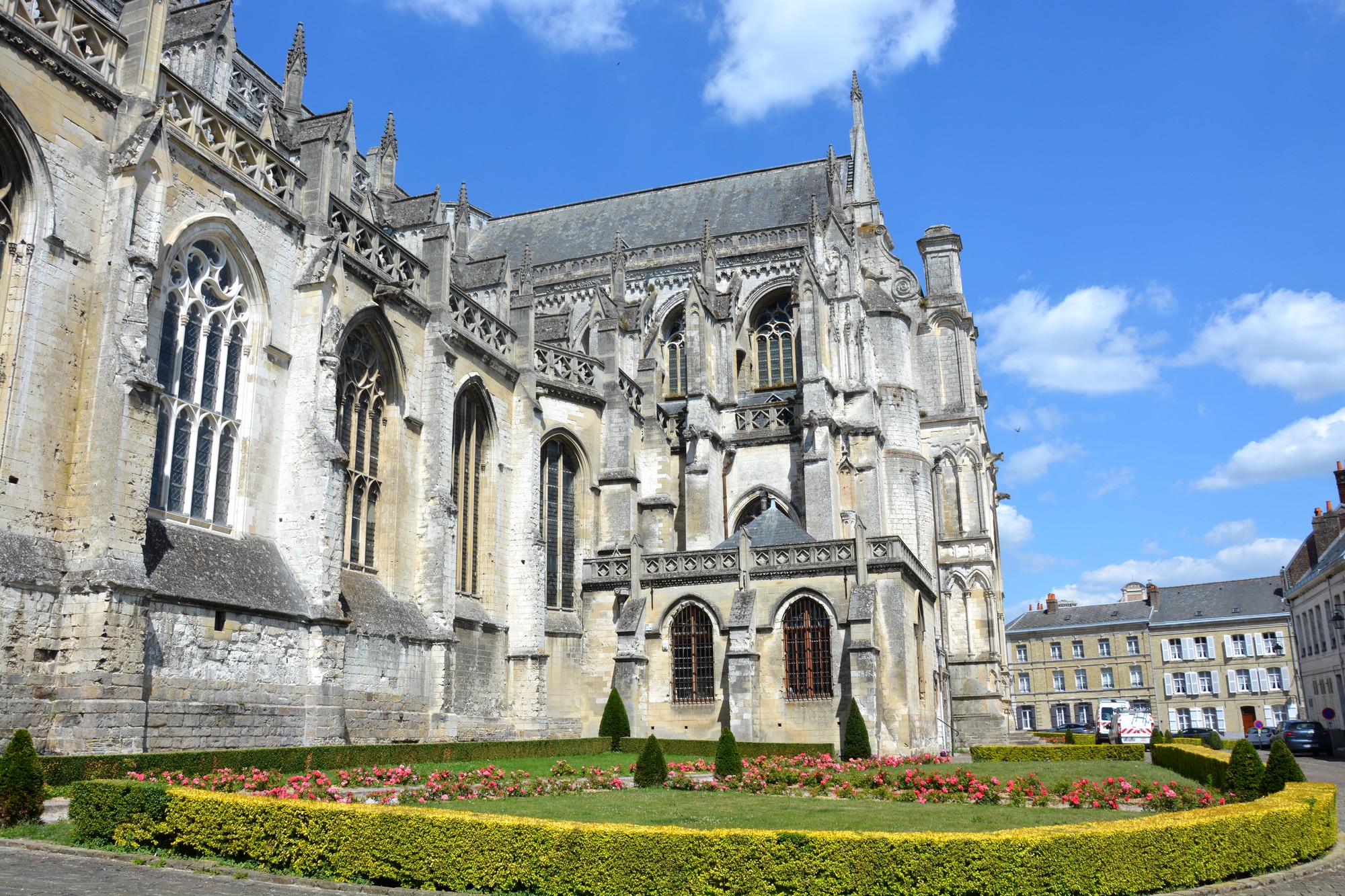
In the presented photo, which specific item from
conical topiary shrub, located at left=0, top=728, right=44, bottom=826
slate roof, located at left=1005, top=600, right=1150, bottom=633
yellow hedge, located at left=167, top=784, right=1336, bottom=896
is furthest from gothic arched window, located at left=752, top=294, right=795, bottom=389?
slate roof, located at left=1005, top=600, right=1150, bottom=633

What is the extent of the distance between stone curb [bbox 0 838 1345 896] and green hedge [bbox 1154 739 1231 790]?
5.85m

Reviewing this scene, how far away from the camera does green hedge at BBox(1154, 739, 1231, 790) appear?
16531mm

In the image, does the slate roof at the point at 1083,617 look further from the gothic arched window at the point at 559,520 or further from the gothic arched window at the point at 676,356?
the gothic arched window at the point at 559,520

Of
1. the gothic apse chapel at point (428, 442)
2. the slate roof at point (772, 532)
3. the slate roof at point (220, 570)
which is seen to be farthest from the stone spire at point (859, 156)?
the slate roof at point (220, 570)

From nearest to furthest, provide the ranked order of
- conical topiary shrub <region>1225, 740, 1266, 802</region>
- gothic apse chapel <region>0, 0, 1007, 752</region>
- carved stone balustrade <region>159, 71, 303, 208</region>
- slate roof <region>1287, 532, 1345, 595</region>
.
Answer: conical topiary shrub <region>1225, 740, 1266, 802</region>
gothic apse chapel <region>0, 0, 1007, 752</region>
carved stone balustrade <region>159, 71, 303, 208</region>
slate roof <region>1287, 532, 1345, 595</region>

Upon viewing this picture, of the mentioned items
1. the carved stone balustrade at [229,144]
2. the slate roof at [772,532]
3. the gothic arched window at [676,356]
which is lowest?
the slate roof at [772,532]

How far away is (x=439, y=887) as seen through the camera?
912 cm

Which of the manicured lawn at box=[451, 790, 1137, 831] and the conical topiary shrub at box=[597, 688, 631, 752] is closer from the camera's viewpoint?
the manicured lawn at box=[451, 790, 1137, 831]

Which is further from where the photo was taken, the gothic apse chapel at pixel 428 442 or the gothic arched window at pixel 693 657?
the gothic arched window at pixel 693 657

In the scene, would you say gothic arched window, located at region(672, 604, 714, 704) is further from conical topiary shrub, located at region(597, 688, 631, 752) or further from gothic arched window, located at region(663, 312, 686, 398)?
gothic arched window, located at region(663, 312, 686, 398)

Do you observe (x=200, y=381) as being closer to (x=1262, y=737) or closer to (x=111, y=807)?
(x=111, y=807)

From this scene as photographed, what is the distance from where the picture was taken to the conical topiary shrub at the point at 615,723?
27469 millimetres

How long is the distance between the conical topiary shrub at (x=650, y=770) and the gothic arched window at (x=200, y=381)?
28.9ft

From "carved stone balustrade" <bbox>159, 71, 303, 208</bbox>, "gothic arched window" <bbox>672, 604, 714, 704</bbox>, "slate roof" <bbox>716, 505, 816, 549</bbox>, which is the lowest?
"gothic arched window" <bbox>672, 604, 714, 704</bbox>
